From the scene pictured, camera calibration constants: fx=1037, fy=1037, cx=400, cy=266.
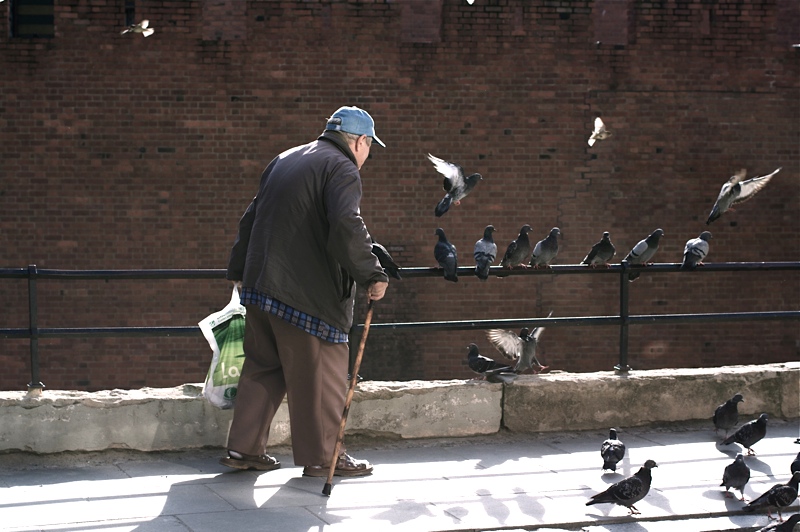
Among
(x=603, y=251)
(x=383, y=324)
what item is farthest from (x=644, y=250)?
(x=383, y=324)

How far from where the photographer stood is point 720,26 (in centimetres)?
1318

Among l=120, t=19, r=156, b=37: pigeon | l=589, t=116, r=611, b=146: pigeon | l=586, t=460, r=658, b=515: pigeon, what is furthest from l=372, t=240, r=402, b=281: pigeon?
l=120, t=19, r=156, b=37: pigeon

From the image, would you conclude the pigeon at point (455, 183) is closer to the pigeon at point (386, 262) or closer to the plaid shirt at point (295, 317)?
the pigeon at point (386, 262)

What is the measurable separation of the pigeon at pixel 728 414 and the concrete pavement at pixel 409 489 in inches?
5.2

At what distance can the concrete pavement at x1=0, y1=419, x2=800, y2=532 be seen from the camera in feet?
15.3

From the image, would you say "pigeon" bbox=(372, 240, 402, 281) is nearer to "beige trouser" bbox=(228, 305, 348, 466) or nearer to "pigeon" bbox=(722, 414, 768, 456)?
"beige trouser" bbox=(228, 305, 348, 466)

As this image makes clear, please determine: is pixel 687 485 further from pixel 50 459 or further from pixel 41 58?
pixel 41 58

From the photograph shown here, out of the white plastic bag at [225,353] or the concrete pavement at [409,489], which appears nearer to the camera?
the concrete pavement at [409,489]

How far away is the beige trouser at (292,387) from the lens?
5.23 metres

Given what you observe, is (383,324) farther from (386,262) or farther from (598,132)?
(598,132)

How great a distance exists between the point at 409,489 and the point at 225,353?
4.25 ft

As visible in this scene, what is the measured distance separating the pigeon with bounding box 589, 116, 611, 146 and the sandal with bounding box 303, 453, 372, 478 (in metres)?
7.85

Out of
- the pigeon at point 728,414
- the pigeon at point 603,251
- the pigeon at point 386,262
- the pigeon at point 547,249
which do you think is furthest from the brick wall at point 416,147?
the pigeon at point 386,262

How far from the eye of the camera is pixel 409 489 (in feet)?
17.1
